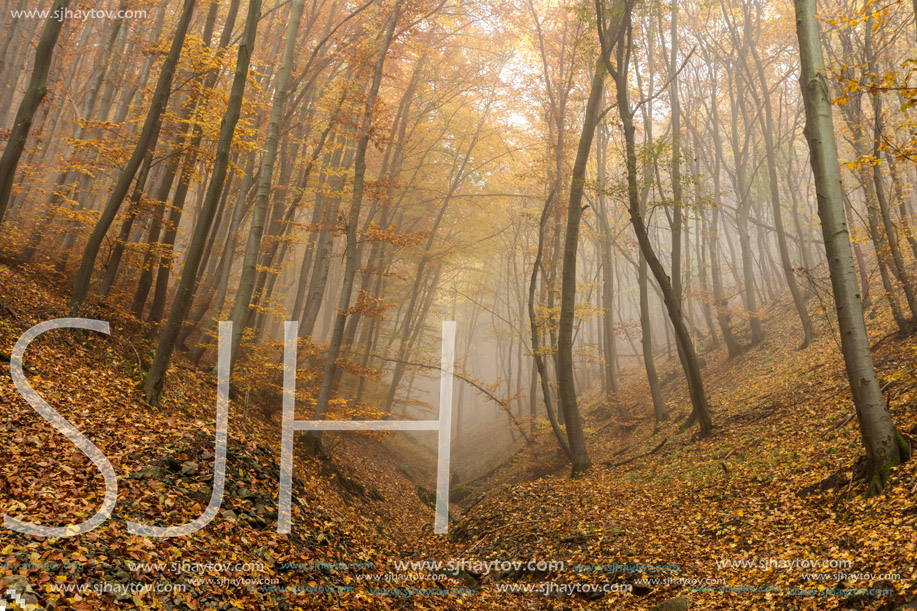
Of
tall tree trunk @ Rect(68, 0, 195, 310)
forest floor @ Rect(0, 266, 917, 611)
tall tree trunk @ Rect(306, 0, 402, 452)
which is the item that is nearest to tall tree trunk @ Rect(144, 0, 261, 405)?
forest floor @ Rect(0, 266, 917, 611)

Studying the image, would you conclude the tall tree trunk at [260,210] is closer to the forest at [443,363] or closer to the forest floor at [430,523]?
the forest at [443,363]

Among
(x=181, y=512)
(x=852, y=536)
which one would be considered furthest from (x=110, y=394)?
(x=852, y=536)

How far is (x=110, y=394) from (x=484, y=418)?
115ft

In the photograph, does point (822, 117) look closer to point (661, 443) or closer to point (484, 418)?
point (661, 443)

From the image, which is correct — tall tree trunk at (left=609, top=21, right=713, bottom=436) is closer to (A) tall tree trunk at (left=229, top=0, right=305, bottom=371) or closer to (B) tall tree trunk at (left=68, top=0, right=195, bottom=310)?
(A) tall tree trunk at (left=229, top=0, right=305, bottom=371)

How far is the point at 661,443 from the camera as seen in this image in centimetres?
1169

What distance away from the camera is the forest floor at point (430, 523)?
3.89 m

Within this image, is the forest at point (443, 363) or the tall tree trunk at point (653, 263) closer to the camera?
the forest at point (443, 363)

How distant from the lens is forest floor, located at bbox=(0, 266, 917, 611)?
12.8ft

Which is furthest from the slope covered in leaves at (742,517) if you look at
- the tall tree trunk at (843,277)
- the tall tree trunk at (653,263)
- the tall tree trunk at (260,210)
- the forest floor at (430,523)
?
the tall tree trunk at (260,210)

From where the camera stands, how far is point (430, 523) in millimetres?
11586

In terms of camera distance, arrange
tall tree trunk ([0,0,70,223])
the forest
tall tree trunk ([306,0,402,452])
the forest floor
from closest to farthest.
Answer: the forest floor, the forest, tall tree trunk ([0,0,70,223]), tall tree trunk ([306,0,402,452])

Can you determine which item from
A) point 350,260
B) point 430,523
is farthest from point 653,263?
point 430,523

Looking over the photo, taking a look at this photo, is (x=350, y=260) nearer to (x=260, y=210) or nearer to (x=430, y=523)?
(x=260, y=210)
